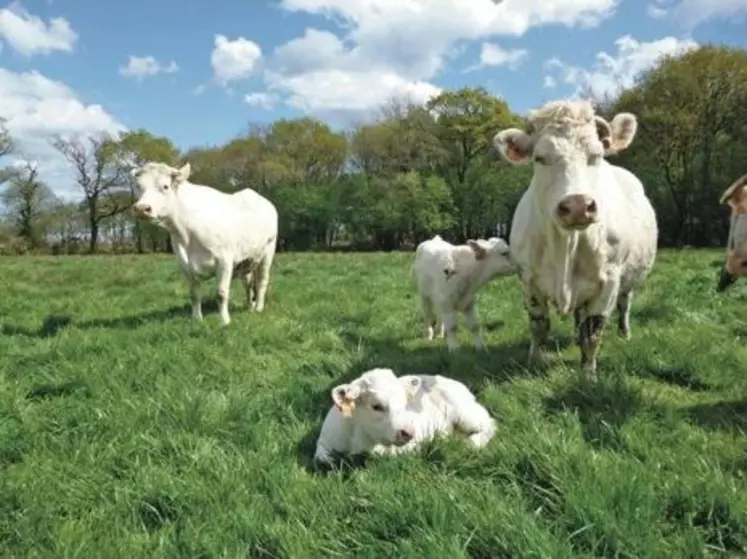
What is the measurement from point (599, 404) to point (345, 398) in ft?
6.36

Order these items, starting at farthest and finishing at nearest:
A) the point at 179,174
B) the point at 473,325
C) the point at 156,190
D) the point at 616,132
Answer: the point at 179,174
the point at 156,190
the point at 473,325
the point at 616,132

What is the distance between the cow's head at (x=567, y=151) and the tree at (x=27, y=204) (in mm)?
69889

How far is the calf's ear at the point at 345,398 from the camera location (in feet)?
16.0

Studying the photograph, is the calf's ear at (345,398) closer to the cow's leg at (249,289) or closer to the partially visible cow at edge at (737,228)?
the partially visible cow at edge at (737,228)

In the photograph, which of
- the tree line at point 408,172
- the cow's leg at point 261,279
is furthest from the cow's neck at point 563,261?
the tree line at point 408,172

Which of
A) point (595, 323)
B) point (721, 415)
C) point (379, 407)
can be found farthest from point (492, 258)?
point (379, 407)

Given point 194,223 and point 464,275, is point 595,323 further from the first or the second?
point 194,223

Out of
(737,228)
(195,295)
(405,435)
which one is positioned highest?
(737,228)

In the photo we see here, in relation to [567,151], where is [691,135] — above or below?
above

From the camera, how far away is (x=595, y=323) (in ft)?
21.4

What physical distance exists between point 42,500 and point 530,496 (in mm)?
2735

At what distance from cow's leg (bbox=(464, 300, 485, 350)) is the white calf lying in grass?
2723 millimetres

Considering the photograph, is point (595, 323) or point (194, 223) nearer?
point (595, 323)

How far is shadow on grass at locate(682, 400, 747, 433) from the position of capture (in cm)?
508
